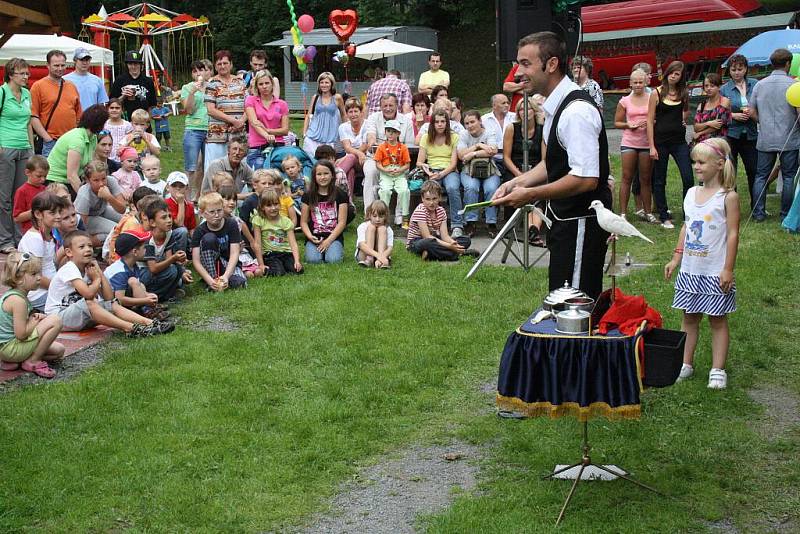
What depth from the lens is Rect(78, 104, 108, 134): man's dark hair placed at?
938 cm

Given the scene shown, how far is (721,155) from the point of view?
5.62m

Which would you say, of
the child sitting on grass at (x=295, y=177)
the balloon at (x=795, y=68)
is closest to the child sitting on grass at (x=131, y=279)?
the child sitting on grass at (x=295, y=177)

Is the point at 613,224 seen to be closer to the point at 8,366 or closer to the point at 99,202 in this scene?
the point at 8,366

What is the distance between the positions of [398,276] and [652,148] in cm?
365

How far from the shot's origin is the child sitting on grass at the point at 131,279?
7613 mm

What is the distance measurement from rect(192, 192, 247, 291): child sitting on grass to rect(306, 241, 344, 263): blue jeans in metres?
1.03

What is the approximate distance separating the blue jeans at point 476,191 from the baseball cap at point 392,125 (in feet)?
3.60

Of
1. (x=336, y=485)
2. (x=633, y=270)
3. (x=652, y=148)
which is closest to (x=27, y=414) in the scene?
(x=336, y=485)

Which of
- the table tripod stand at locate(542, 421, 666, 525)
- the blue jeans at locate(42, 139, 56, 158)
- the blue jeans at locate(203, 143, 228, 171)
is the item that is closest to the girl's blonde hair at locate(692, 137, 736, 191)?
the table tripod stand at locate(542, 421, 666, 525)

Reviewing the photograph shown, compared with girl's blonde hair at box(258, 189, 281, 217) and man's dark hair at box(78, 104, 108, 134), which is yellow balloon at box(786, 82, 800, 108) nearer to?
girl's blonde hair at box(258, 189, 281, 217)

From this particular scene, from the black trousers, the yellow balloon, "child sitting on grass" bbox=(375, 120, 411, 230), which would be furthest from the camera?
"child sitting on grass" bbox=(375, 120, 411, 230)

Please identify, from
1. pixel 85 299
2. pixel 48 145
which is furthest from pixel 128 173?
pixel 85 299

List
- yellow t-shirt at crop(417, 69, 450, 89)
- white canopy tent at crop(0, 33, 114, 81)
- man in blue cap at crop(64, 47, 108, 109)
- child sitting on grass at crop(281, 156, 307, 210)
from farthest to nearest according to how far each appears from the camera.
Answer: white canopy tent at crop(0, 33, 114, 81)
yellow t-shirt at crop(417, 69, 450, 89)
man in blue cap at crop(64, 47, 108, 109)
child sitting on grass at crop(281, 156, 307, 210)

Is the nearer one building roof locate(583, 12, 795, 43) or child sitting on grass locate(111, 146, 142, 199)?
child sitting on grass locate(111, 146, 142, 199)
